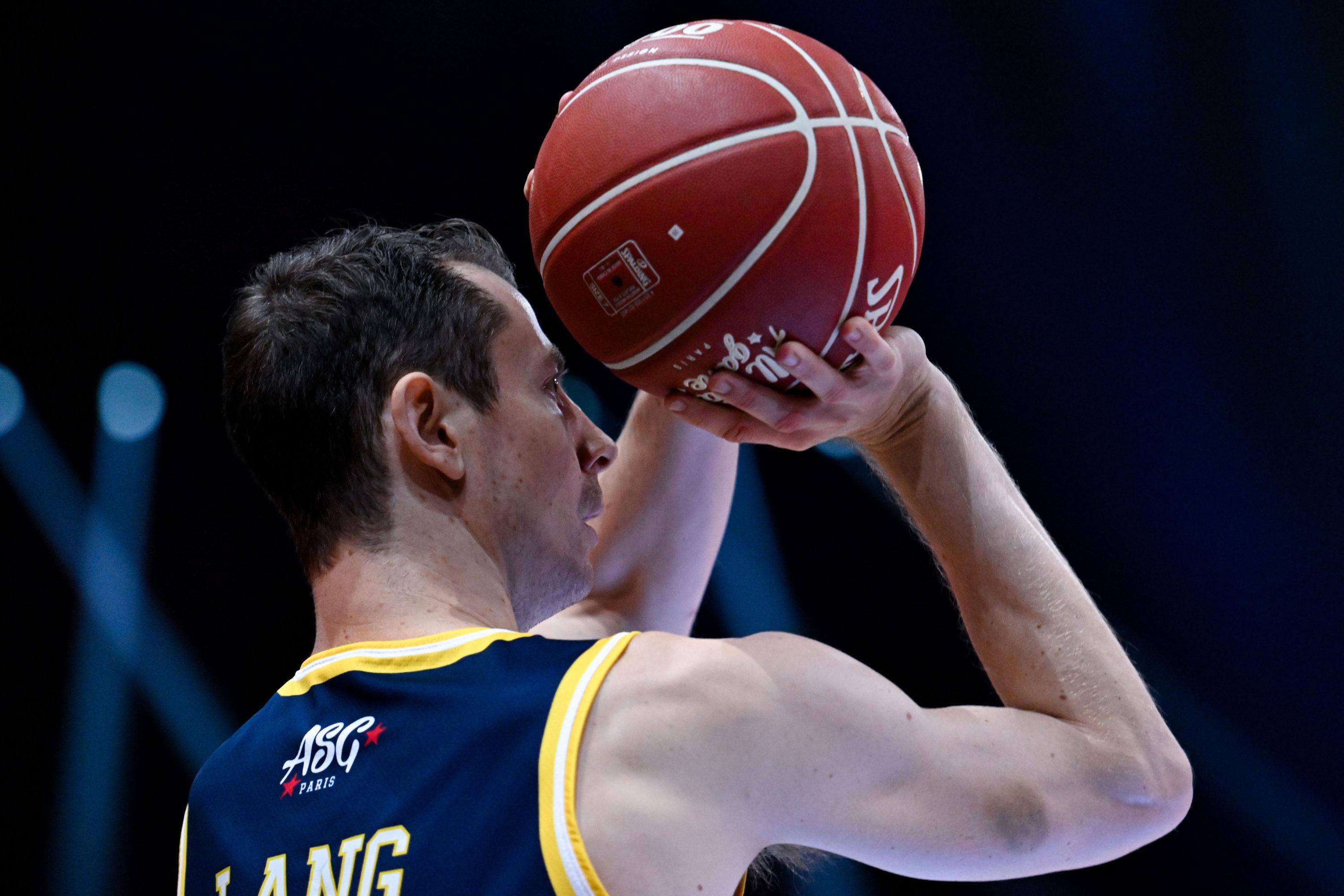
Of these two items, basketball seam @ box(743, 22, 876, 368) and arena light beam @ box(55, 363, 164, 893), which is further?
arena light beam @ box(55, 363, 164, 893)

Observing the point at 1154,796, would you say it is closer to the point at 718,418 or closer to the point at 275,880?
the point at 718,418

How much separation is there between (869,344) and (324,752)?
37.6 inches

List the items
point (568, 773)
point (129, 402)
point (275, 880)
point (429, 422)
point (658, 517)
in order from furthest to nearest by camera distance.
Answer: point (129, 402)
point (658, 517)
point (429, 422)
point (275, 880)
point (568, 773)

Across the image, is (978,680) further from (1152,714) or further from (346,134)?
(346,134)

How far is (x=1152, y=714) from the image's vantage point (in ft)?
5.40

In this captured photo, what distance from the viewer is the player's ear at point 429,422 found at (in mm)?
1595

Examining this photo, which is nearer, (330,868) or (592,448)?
(330,868)

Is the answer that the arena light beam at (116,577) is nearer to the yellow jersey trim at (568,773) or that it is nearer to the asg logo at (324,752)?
the asg logo at (324,752)

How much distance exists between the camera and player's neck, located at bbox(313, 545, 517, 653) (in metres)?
1.53

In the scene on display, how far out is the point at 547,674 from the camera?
1.32 metres

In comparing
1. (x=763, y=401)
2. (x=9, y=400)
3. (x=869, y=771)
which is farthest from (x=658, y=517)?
(x=9, y=400)

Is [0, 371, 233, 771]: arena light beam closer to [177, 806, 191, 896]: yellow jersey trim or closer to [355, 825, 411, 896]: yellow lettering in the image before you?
[177, 806, 191, 896]: yellow jersey trim

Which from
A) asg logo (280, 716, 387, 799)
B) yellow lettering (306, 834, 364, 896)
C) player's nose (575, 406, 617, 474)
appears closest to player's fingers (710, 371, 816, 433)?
player's nose (575, 406, 617, 474)

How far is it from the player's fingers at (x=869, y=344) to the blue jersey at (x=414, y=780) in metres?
Answer: 0.57
